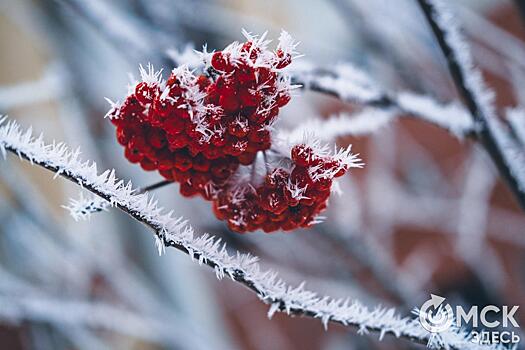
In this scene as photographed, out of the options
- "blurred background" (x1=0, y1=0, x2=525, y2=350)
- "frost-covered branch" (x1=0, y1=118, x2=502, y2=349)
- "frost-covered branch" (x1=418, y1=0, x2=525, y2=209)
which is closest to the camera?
"frost-covered branch" (x1=0, y1=118, x2=502, y2=349)

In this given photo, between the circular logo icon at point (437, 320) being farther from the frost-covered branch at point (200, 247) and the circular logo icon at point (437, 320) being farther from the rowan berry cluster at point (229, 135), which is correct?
the rowan berry cluster at point (229, 135)

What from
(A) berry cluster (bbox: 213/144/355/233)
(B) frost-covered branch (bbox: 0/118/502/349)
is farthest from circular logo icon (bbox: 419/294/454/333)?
(A) berry cluster (bbox: 213/144/355/233)

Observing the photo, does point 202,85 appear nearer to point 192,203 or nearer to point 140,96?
point 140,96

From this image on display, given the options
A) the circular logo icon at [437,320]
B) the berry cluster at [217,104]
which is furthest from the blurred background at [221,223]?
the circular logo icon at [437,320]

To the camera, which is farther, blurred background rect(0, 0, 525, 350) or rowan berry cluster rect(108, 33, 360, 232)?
blurred background rect(0, 0, 525, 350)

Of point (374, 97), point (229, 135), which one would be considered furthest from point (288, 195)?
point (374, 97)

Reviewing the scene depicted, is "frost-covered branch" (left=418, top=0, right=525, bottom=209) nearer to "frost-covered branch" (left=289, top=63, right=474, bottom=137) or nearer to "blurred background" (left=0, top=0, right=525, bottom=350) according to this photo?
"frost-covered branch" (left=289, top=63, right=474, bottom=137)
